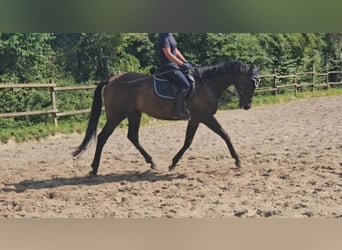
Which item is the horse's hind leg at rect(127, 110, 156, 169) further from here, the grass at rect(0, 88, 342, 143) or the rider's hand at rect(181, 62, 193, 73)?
the rider's hand at rect(181, 62, 193, 73)

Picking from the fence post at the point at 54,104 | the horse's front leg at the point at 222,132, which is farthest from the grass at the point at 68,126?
the horse's front leg at the point at 222,132

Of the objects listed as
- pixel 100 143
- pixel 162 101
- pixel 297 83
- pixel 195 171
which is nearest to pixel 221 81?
pixel 162 101

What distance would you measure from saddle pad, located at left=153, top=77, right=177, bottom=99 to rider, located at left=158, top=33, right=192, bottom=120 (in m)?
0.04

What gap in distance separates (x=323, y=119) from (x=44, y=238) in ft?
6.92

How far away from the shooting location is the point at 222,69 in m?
3.72

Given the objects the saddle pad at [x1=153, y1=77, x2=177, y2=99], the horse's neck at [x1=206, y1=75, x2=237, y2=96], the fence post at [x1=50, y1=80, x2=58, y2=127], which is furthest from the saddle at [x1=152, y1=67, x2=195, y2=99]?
the fence post at [x1=50, y1=80, x2=58, y2=127]

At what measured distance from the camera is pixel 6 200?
11.8ft

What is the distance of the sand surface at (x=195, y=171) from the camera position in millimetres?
3555

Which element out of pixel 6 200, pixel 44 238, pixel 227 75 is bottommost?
pixel 44 238

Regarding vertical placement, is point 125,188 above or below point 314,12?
below

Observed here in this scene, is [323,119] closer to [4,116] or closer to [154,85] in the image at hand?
[154,85]

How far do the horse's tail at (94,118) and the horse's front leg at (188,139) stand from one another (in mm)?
607

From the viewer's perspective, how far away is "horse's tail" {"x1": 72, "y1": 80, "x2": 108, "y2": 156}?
3.68m

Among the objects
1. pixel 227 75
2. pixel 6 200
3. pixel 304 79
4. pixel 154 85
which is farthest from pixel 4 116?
pixel 304 79
